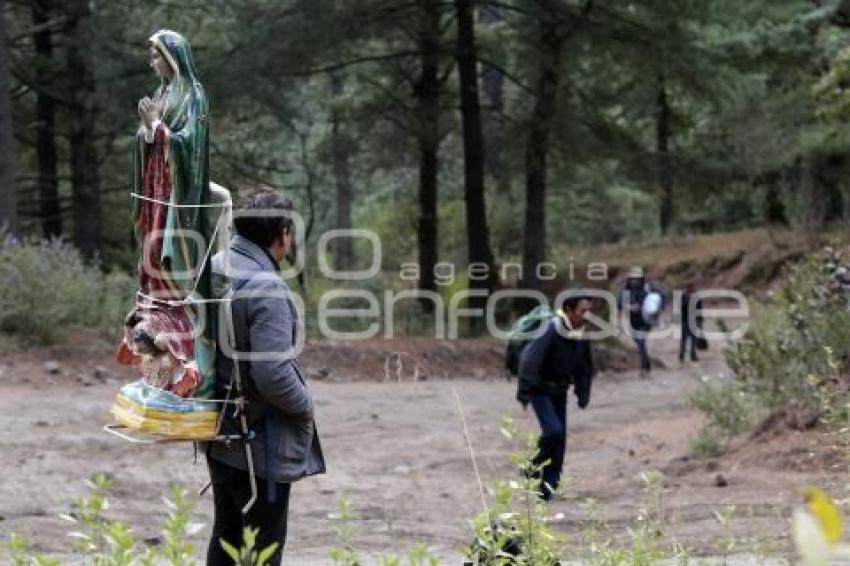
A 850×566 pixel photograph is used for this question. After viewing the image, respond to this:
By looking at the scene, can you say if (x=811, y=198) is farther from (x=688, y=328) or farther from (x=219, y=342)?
(x=219, y=342)

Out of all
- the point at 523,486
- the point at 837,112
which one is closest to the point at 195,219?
the point at 523,486

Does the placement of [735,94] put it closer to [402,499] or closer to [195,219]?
[402,499]

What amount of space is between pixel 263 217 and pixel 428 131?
20991 mm

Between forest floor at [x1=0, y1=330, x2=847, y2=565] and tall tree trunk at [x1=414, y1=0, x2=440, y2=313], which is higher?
tall tree trunk at [x1=414, y1=0, x2=440, y2=313]

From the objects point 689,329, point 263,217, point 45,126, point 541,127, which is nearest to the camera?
point 263,217

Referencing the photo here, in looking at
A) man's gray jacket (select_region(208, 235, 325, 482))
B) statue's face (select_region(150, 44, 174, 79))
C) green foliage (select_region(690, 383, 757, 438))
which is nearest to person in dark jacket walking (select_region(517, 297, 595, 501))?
green foliage (select_region(690, 383, 757, 438))

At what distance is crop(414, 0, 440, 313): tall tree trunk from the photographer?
2564 centimetres

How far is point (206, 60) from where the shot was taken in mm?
21938

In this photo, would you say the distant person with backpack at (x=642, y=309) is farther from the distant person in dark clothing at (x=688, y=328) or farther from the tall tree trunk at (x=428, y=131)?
the tall tree trunk at (x=428, y=131)

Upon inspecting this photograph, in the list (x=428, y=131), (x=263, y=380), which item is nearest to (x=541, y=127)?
(x=428, y=131)

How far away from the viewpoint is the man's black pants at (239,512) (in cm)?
523

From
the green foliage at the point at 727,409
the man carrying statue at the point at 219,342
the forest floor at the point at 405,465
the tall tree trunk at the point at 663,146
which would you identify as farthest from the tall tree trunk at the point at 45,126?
the man carrying statue at the point at 219,342

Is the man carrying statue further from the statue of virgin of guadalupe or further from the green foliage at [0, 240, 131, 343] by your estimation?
the green foliage at [0, 240, 131, 343]

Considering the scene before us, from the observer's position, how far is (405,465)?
542 inches
